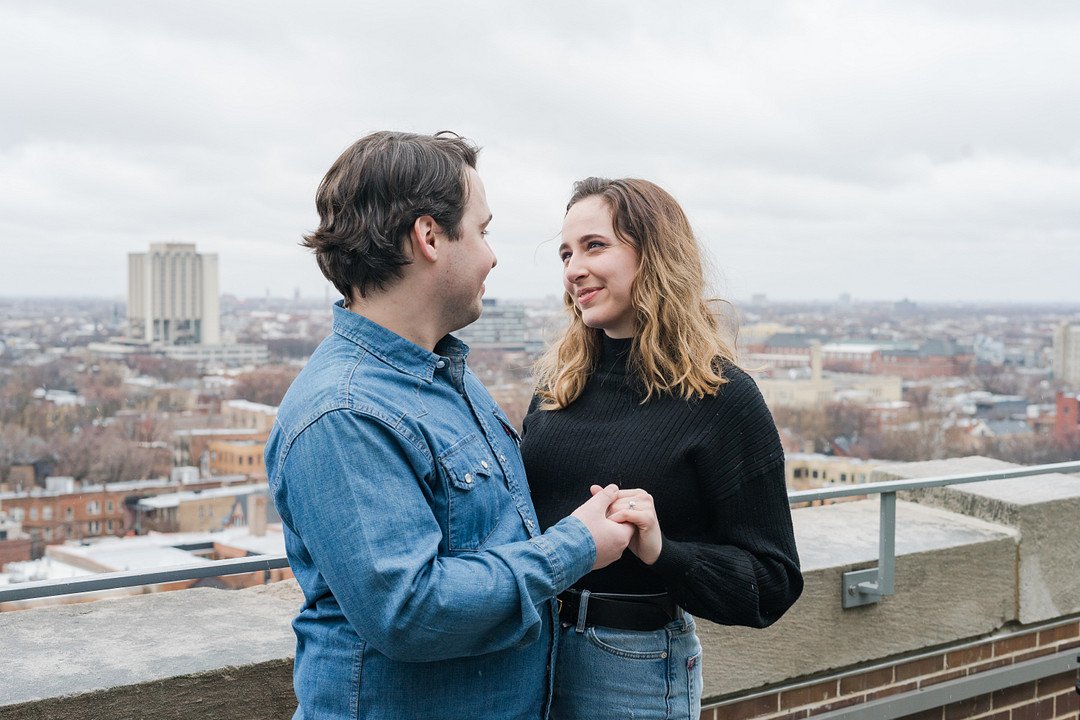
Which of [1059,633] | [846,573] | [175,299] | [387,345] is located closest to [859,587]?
[846,573]

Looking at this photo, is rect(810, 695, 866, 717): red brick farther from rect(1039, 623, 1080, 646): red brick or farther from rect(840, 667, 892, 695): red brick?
rect(1039, 623, 1080, 646): red brick

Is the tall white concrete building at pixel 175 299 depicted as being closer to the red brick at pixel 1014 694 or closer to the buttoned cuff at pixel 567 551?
the red brick at pixel 1014 694

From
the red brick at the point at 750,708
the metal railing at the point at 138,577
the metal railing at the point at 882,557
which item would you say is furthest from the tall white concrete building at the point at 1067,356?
the metal railing at the point at 138,577

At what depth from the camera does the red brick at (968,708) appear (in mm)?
3389

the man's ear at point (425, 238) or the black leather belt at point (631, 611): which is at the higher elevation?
the man's ear at point (425, 238)

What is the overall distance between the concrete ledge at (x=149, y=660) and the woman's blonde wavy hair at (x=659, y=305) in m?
0.79

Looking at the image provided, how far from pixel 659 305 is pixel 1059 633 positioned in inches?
97.9

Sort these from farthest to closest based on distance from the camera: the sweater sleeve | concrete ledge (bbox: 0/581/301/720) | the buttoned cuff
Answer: concrete ledge (bbox: 0/581/301/720)
the sweater sleeve
the buttoned cuff

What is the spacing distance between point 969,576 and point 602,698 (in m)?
1.99

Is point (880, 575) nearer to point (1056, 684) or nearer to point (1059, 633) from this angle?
point (1059, 633)

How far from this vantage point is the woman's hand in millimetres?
1562

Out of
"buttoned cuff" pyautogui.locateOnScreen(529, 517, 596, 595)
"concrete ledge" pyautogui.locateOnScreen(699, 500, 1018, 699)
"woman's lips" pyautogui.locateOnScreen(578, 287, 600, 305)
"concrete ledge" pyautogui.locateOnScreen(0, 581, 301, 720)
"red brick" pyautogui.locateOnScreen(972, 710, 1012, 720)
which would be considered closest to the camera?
"buttoned cuff" pyautogui.locateOnScreen(529, 517, 596, 595)

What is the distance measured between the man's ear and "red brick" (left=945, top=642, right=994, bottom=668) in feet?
8.59

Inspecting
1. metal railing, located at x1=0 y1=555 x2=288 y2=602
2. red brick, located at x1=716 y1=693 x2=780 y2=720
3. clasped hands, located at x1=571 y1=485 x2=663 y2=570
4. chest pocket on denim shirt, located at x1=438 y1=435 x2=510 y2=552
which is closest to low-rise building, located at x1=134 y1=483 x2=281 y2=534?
red brick, located at x1=716 y1=693 x2=780 y2=720
